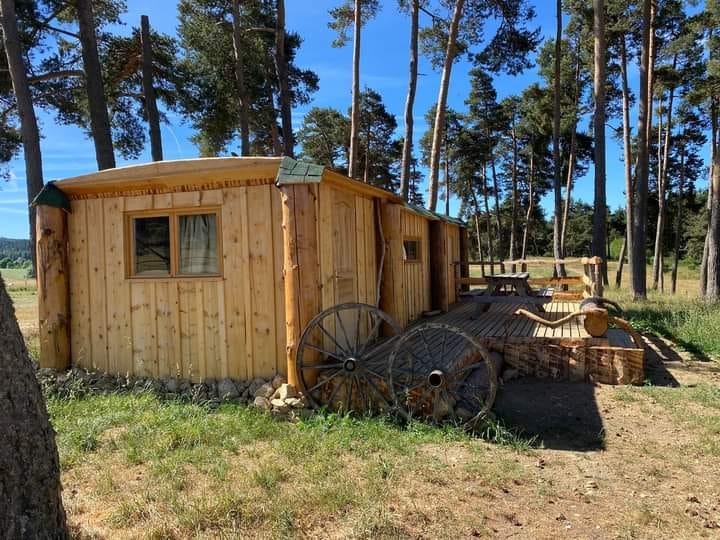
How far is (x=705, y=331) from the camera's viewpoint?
8.14 meters

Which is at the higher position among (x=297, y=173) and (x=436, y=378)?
(x=297, y=173)

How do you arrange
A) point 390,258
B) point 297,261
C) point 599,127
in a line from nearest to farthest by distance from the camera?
1. point 297,261
2. point 390,258
3. point 599,127

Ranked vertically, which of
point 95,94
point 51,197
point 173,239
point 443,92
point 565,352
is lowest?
point 565,352

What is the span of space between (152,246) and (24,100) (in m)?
7.49

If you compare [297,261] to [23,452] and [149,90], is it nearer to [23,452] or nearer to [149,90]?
[23,452]

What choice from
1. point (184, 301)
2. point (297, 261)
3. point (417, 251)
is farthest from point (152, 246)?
point (417, 251)

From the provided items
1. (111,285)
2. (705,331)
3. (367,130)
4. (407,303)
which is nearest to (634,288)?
(705,331)

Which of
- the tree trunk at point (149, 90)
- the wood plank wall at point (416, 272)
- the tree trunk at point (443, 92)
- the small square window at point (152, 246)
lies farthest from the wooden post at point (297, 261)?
the tree trunk at point (149, 90)

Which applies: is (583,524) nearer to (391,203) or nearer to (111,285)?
(391,203)

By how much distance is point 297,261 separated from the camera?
4668 mm

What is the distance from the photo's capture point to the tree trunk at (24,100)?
32.6 ft

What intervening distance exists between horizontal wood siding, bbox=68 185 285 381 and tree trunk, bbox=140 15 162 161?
7246mm

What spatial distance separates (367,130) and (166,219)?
21877 millimetres

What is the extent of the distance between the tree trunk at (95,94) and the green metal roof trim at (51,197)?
14.4 feet
